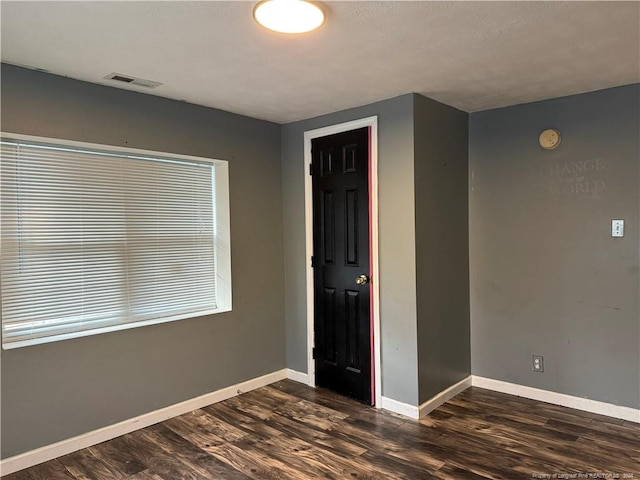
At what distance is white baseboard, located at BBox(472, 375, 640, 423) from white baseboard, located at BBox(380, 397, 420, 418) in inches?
34.9

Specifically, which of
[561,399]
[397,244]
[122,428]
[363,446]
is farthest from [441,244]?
[122,428]

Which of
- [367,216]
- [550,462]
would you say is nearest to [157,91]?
[367,216]

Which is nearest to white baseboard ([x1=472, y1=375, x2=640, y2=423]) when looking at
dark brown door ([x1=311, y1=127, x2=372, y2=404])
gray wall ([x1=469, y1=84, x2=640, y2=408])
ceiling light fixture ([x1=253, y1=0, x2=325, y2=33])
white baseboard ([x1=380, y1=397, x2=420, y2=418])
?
gray wall ([x1=469, y1=84, x2=640, y2=408])

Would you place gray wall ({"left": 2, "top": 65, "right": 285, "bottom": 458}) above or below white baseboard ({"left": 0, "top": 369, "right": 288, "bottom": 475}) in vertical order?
above

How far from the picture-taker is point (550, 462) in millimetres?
2576

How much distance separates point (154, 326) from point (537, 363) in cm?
288

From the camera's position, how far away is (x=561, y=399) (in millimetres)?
3379

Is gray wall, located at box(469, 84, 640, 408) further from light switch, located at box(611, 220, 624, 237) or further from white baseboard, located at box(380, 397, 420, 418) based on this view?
white baseboard, located at box(380, 397, 420, 418)

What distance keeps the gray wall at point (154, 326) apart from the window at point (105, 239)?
0.09m

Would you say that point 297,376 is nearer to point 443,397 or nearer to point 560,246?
point 443,397

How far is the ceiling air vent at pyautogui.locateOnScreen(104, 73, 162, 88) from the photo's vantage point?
2756 millimetres

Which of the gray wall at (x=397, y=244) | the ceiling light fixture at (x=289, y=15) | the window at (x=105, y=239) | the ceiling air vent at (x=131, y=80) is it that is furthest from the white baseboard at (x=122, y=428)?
the ceiling light fixture at (x=289, y=15)

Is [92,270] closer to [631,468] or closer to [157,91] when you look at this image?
[157,91]

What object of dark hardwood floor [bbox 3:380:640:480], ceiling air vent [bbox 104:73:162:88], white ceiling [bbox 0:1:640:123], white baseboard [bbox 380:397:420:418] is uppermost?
ceiling air vent [bbox 104:73:162:88]
